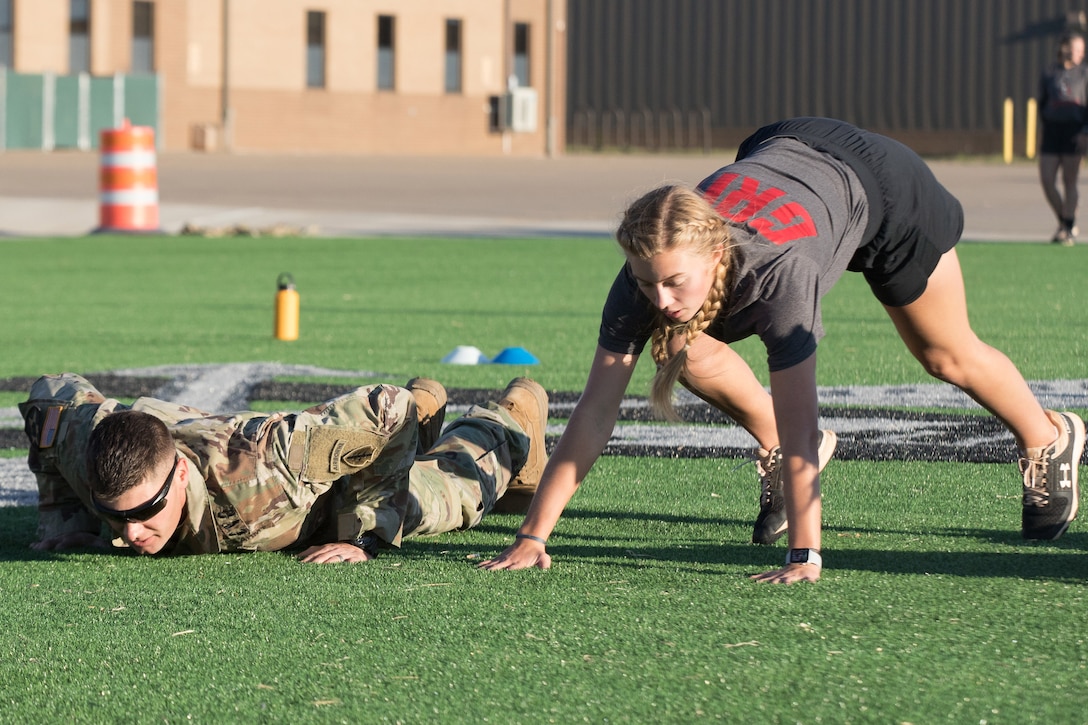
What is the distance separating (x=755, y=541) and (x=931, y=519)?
2.09ft

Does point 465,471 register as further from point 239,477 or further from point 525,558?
point 239,477

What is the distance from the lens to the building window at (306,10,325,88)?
5159 cm

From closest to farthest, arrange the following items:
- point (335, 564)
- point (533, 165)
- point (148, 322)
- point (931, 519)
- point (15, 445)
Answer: point (335, 564), point (931, 519), point (15, 445), point (148, 322), point (533, 165)

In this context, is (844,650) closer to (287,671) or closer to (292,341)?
(287,671)

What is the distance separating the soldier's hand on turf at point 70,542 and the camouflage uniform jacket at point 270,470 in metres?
0.03

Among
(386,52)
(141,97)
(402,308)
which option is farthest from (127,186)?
(386,52)

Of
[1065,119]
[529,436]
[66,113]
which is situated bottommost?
[529,436]

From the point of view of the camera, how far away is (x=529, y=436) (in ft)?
19.2

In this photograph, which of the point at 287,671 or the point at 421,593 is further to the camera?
the point at 421,593

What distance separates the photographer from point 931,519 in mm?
5258

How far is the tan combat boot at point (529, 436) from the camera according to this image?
18.7 feet

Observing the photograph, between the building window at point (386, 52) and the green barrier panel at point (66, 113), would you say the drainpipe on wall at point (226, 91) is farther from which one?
the building window at point (386, 52)

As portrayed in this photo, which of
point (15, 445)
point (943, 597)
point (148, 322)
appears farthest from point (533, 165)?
point (943, 597)

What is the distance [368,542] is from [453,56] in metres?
51.7
